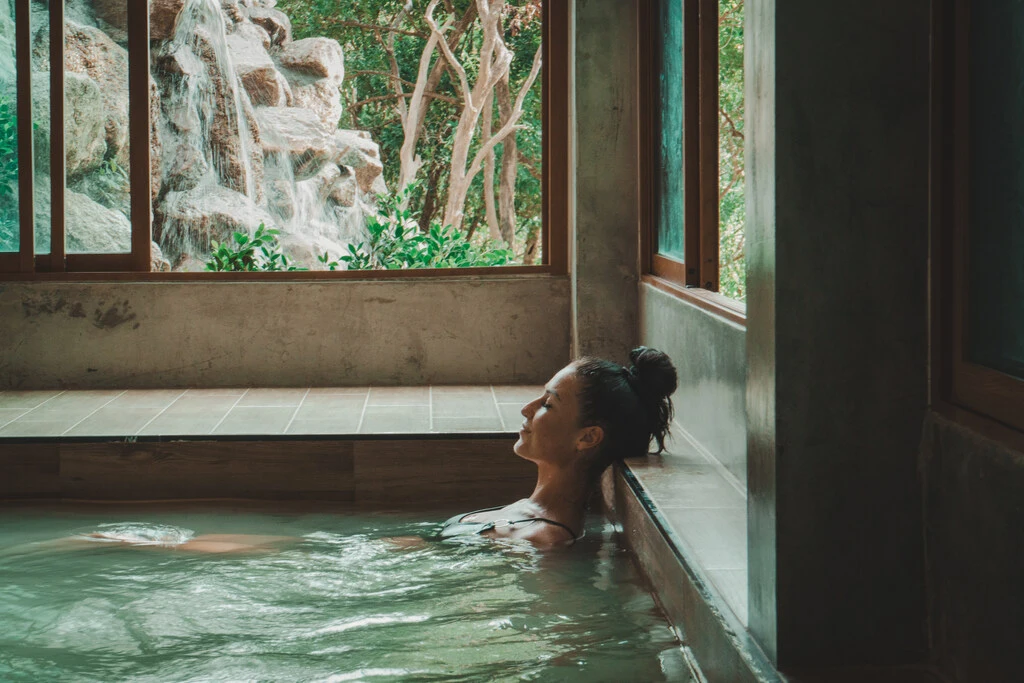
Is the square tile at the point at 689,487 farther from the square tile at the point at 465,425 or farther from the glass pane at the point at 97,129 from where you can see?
the glass pane at the point at 97,129

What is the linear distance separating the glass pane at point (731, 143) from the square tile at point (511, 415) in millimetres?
1091

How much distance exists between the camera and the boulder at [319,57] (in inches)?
252

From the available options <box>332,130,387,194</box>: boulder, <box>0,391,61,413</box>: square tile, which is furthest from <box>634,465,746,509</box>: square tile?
<box>332,130,387,194</box>: boulder

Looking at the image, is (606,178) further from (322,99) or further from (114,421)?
(114,421)

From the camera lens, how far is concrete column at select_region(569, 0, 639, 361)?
562 centimetres

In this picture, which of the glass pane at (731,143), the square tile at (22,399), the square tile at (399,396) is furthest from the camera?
the square tile at (399,396)

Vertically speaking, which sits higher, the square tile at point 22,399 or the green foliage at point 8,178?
the green foliage at point 8,178

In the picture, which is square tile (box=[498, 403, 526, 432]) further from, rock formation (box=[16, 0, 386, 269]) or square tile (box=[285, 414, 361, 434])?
rock formation (box=[16, 0, 386, 269])

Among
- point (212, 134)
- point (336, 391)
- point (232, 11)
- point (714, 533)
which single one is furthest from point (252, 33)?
point (714, 533)

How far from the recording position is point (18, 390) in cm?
599
